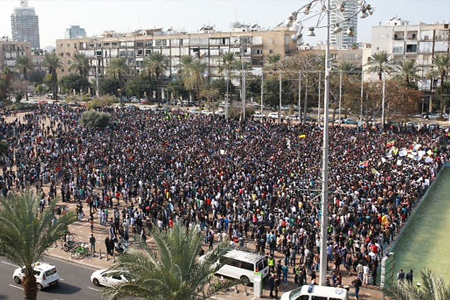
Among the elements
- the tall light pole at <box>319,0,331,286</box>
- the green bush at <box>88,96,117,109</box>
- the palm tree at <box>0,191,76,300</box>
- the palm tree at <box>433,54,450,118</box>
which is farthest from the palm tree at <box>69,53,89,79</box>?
the tall light pole at <box>319,0,331,286</box>

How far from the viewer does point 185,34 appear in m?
96.1

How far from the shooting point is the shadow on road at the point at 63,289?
729 inches

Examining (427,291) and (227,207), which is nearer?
(427,291)

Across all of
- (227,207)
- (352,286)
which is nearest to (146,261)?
(352,286)

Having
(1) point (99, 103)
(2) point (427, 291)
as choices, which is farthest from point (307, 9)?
(1) point (99, 103)

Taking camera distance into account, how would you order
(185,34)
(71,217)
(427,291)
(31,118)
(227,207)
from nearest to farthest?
(427,291)
(71,217)
(227,207)
(31,118)
(185,34)

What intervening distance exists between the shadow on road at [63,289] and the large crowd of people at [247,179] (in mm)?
4574

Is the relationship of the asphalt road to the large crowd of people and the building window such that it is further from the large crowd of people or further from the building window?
the building window

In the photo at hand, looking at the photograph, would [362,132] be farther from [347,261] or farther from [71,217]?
[71,217]

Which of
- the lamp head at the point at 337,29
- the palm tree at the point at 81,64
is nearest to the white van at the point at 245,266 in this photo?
the lamp head at the point at 337,29

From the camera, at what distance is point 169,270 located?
12.4 m

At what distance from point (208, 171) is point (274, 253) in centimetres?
1187

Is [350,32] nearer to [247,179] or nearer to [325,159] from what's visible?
[325,159]

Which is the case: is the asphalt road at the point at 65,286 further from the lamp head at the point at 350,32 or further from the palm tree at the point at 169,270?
the lamp head at the point at 350,32
